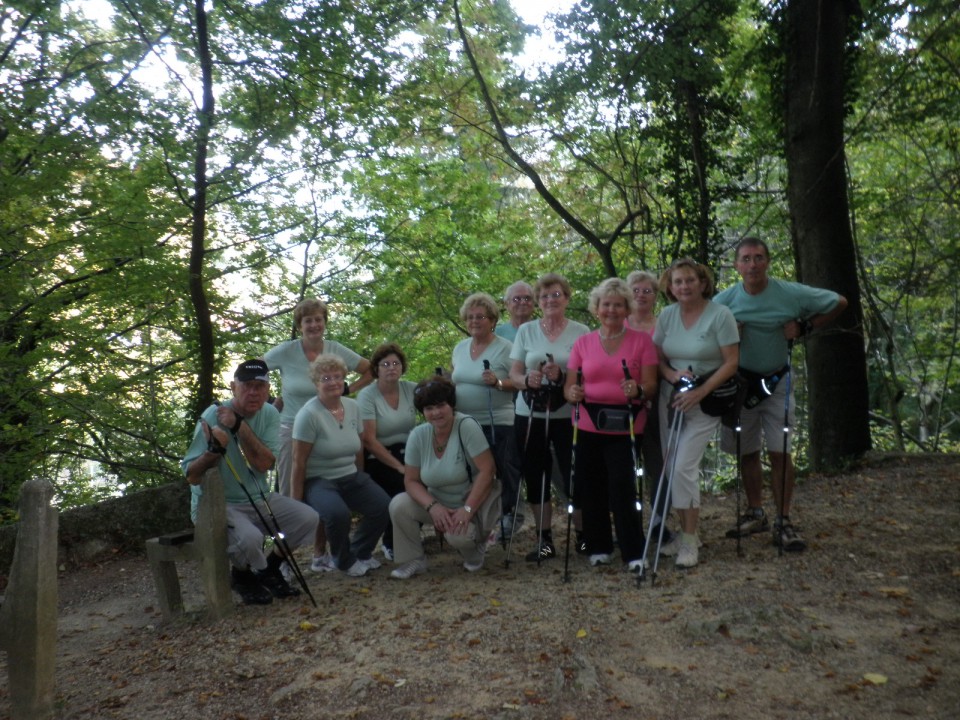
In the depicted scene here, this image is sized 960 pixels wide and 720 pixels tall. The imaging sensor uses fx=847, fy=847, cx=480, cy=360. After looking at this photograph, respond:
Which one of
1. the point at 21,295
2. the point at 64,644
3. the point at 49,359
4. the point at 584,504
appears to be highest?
the point at 21,295

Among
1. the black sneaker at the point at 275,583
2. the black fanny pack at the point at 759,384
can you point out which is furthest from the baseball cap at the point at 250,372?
the black fanny pack at the point at 759,384

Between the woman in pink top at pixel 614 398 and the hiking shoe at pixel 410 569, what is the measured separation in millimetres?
1160

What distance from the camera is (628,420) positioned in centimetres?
499

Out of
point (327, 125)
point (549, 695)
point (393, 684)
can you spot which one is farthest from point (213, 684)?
point (327, 125)

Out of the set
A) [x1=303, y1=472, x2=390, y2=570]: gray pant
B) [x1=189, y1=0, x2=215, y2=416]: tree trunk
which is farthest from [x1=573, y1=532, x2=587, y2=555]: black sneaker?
[x1=189, y1=0, x2=215, y2=416]: tree trunk

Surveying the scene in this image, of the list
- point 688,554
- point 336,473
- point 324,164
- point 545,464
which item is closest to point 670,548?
point 688,554

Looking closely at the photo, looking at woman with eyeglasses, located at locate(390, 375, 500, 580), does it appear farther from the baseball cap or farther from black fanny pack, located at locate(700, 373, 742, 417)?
black fanny pack, located at locate(700, 373, 742, 417)

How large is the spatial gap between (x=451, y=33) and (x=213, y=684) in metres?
8.40

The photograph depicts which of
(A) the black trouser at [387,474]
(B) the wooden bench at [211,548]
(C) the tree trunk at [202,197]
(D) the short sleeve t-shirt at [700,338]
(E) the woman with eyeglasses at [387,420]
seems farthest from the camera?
(C) the tree trunk at [202,197]

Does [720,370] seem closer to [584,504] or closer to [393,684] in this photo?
[584,504]

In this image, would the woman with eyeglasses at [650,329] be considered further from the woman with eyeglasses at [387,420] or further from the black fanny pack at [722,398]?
the woman with eyeglasses at [387,420]

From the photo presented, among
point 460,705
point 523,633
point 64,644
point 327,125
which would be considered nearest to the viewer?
point 460,705

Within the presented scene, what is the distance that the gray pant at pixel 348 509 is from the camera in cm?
538

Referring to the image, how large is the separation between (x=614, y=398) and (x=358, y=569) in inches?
80.1
